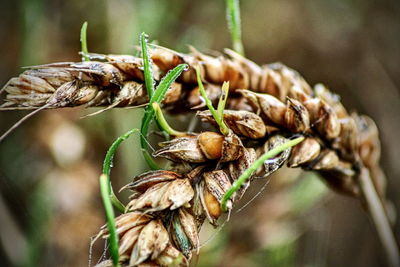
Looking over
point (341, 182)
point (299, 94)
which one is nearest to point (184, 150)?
point (299, 94)

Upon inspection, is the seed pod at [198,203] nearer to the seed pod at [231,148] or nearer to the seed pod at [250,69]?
the seed pod at [231,148]

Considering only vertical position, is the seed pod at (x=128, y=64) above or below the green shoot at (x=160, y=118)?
above

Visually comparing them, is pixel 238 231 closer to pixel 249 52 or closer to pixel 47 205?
pixel 47 205

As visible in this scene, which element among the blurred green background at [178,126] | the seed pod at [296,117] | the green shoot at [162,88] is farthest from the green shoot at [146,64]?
the blurred green background at [178,126]

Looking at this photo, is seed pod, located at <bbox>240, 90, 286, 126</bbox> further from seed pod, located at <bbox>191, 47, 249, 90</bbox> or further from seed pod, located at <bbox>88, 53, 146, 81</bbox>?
seed pod, located at <bbox>88, 53, 146, 81</bbox>

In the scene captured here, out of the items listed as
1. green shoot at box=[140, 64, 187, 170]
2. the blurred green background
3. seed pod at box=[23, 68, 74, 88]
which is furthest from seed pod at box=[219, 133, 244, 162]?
the blurred green background

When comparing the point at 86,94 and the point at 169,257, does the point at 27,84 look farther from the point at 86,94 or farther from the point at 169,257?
the point at 169,257
